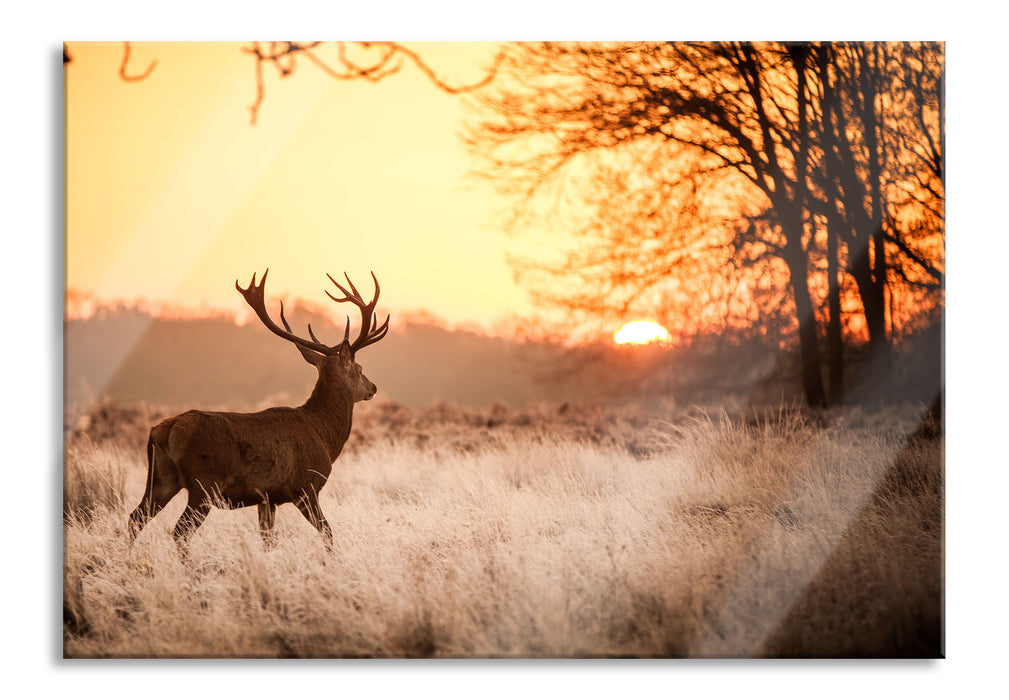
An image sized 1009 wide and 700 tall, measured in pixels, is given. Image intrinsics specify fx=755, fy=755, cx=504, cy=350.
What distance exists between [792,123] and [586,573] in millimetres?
2955

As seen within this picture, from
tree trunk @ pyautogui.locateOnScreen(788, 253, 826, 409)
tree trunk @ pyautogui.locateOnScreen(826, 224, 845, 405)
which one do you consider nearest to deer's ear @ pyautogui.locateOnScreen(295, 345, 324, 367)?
tree trunk @ pyautogui.locateOnScreen(788, 253, 826, 409)

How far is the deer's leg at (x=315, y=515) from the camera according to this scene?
4.31 meters

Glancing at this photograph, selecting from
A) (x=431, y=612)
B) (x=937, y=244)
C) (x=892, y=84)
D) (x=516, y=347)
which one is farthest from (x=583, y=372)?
(x=892, y=84)

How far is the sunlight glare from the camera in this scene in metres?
4.70

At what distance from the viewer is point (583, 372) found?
4785 millimetres

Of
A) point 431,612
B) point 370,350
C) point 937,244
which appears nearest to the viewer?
point 431,612

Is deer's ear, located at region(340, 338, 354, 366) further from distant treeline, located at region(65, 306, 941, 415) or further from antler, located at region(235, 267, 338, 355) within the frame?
distant treeline, located at region(65, 306, 941, 415)

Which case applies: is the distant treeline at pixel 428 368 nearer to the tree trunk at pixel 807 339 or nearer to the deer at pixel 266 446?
the tree trunk at pixel 807 339

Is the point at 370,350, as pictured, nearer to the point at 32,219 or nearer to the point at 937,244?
the point at 32,219

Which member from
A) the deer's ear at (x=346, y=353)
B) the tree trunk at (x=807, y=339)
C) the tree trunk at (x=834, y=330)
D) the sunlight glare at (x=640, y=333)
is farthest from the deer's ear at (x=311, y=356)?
the tree trunk at (x=834, y=330)

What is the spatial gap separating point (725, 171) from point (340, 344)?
8.46ft

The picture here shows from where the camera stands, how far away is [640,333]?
4.71 metres

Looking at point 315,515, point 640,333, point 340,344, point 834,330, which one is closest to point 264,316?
point 340,344

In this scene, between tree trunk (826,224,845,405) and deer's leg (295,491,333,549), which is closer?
deer's leg (295,491,333,549)
